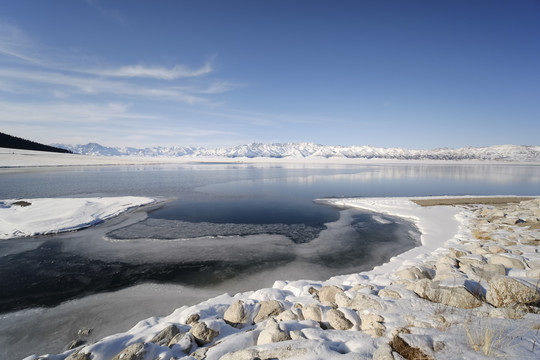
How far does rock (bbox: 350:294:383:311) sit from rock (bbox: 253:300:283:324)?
112 centimetres

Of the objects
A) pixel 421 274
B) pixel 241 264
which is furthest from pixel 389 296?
pixel 241 264

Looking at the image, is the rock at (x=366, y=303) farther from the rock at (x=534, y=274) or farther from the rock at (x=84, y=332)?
the rock at (x=84, y=332)

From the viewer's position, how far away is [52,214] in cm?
1033

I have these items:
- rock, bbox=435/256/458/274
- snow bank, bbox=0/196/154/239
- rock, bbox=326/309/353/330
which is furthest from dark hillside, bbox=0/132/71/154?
rock, bbox=435/256/458/274

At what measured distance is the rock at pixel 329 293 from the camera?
12.6 feet

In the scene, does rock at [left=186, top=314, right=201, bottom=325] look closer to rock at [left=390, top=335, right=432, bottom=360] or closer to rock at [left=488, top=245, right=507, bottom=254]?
rock at [left=390, top=335, right=432, bottom=360]

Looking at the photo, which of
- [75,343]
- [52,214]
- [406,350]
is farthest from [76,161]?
[406,350]

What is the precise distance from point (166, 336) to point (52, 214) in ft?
37.2

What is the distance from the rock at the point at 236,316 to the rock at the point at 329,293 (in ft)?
4.48

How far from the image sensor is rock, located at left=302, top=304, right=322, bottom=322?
3.19 metres

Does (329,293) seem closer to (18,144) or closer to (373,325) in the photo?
(373,325)

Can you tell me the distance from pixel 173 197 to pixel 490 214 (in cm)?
1770

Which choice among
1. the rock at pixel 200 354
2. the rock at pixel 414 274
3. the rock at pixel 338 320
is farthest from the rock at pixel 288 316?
the rock at pixel 414 274

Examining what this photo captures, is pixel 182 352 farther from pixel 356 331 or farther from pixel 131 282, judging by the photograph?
pixel 131 282
